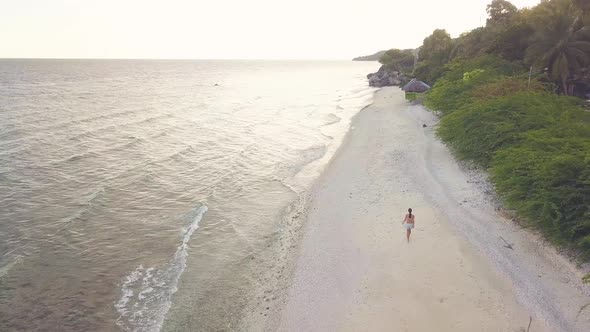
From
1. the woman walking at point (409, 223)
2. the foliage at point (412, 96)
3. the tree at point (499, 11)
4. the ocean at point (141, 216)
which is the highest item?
the tree at point (499, 11)

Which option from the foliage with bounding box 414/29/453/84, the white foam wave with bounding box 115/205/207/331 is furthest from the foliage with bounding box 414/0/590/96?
the white foam wave with bounding box 115/205/207/331

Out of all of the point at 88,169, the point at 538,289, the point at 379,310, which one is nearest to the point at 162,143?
the point at 88,169

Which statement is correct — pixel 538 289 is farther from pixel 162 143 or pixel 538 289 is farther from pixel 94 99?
pixel 94 99

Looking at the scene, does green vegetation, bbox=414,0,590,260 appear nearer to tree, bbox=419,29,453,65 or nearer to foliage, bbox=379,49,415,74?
tree, bbox=419,29,453,65

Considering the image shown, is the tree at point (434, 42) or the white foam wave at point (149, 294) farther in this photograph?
the tree at point (434, 42)

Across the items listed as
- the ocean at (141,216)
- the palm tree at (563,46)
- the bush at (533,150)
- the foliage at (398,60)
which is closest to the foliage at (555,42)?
the palm tree at (563,46)

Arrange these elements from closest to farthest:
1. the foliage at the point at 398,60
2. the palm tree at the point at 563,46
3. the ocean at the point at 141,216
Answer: the ocean at the point at 141,216, the palm tree at the point at 563,46, the foliage at the point at 398,60

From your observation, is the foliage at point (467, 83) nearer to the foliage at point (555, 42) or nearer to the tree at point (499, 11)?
the foliage at point (555, 42)
